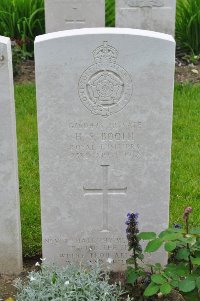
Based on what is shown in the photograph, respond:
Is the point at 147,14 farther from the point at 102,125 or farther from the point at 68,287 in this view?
the point at 68,287

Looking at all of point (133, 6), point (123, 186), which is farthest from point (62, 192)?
point (133, 6)

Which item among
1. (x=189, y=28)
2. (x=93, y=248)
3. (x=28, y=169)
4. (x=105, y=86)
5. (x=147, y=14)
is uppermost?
(x=105, y=86)

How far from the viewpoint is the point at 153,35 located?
3439mm

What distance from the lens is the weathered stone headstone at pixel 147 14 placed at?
774cm

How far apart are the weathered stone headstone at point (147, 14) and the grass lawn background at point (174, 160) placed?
952 mm

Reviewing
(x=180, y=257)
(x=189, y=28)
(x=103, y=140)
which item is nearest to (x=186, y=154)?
(x=103, y=140)

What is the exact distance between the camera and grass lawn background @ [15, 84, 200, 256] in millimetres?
4609

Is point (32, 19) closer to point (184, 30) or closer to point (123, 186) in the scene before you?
point (184, 30)

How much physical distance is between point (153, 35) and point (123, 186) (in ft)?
2.99

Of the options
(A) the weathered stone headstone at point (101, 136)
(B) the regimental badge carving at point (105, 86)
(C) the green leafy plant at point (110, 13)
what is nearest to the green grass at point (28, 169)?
(A) the weathered stone headstone at point (101, 136)

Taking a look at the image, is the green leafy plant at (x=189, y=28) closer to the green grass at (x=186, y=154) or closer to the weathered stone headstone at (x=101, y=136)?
the green grass at (x=186, y=154)

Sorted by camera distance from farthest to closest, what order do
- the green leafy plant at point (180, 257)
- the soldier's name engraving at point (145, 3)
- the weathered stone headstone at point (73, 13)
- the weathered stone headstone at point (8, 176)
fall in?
the weathered stone headstone at point (73, 13) → the soldier's name engraving at point (145, 3) → the weathered stone headstone at point (8, 176) → the green leafy plant at point (180, 257)

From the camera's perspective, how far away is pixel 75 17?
793 cm

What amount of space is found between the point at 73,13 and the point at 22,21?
1.03 meters
